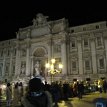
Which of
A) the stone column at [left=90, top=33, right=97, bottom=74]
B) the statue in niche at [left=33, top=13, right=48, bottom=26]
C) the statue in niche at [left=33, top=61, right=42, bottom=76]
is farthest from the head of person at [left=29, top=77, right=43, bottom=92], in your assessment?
the statue in niche at [left=33, top=13, right=48, bottom=26]

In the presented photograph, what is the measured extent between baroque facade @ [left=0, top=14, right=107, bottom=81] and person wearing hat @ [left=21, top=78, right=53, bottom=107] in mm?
27695

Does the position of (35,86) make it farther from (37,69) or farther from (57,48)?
(37,69)

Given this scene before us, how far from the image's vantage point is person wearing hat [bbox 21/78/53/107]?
3.08 m

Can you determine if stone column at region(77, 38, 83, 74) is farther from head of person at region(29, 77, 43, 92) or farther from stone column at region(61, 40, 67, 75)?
head of person at region(29, 77, 43, 92)

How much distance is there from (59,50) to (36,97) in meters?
31.4

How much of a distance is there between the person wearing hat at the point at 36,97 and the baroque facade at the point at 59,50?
90.9 feet

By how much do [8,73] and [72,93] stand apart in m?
23.9

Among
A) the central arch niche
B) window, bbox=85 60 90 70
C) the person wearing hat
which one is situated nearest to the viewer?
the person wearing hat

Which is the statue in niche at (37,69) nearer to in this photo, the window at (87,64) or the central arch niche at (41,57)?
the central arch niche at (41,57)

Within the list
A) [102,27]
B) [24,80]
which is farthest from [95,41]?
[24,80]

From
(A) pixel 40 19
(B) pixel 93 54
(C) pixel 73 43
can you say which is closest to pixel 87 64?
(B) pixel 93 54

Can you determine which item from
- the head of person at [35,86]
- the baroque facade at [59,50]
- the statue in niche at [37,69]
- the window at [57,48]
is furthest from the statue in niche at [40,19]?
the head of person at [35,86]

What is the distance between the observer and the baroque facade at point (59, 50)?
1238 inches

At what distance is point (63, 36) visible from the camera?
33.6m
